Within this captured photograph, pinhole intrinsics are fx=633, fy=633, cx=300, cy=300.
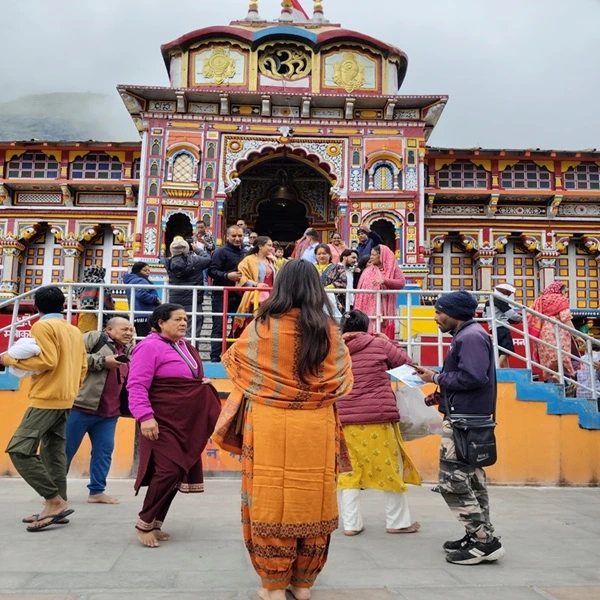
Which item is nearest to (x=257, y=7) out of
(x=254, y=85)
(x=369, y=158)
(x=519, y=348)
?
(x=254, y=85)

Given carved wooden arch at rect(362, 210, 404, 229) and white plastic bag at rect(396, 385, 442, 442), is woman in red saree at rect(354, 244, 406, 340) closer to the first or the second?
white plastic bag at rect(396, 385, 442, 442)

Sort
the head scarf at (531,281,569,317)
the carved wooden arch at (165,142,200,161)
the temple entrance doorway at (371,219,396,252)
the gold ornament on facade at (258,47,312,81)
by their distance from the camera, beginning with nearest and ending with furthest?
the head scarf at (531,281,569,317), the carved wooden arch at (165,142,200,161), the gold ornament on facade at (258,47,312,81), the temple entrance doorway at (371,219,396,252)

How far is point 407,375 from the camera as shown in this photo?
429 centimetres

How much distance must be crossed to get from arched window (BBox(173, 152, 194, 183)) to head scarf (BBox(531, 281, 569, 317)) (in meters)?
9.32

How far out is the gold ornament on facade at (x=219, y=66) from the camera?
1552 cm

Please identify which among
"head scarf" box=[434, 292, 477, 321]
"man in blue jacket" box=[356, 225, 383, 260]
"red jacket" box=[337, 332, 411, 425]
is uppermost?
"man in blue jacket" box=[356, 225, 383, 260]

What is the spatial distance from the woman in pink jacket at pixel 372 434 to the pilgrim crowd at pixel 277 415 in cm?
1

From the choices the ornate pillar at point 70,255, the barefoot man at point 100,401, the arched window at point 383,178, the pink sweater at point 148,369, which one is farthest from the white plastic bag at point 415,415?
the ornate pillar at point 70,255

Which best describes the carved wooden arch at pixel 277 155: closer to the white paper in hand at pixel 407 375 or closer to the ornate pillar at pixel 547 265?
the ornate pillar at pixel 547 265

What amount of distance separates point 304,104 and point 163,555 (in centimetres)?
1297

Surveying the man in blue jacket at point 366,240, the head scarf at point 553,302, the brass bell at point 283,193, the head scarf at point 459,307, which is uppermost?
the brass bell at point 283,193

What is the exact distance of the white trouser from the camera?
451cm

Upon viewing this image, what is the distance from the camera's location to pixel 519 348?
461 inches

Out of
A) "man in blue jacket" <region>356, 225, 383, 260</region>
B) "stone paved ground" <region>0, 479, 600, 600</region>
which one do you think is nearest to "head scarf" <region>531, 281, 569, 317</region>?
"man in blue jacket" <region>356, 225, 383, 260</region>
